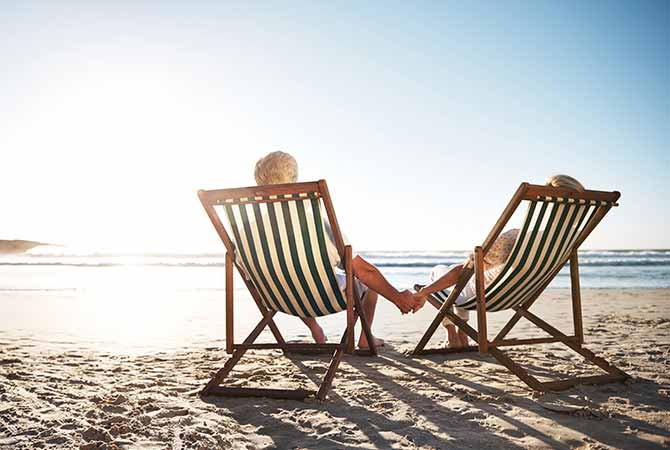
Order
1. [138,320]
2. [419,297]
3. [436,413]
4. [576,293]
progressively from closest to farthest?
[436,413] → [576,293] → [419,297] → [138,320]

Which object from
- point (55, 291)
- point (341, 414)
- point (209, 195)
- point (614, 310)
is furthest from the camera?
point (55, 291)

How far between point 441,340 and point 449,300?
165 centimetres

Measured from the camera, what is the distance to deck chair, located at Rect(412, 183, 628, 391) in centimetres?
279

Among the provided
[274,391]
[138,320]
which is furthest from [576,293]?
[138,320]

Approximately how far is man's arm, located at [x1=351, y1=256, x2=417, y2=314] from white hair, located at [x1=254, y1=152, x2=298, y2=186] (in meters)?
0.66

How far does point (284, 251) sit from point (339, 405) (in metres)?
0.88

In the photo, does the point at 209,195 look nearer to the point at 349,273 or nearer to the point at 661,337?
the point at 349,273

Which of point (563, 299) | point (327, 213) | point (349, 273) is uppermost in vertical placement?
point (327, 213)

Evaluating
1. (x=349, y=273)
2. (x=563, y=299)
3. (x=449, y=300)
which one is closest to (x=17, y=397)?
(x=349, y=273)

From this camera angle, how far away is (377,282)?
3.14 m

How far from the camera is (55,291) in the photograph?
9.77 m

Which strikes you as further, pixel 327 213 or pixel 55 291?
pixel 55 291

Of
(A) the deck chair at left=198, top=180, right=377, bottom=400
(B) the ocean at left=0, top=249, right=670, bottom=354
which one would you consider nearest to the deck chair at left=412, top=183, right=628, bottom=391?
(A) the deck chair at left=198, top=180, right=377, bottom=400

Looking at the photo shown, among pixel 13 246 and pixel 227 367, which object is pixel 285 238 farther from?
pixel 13 246
